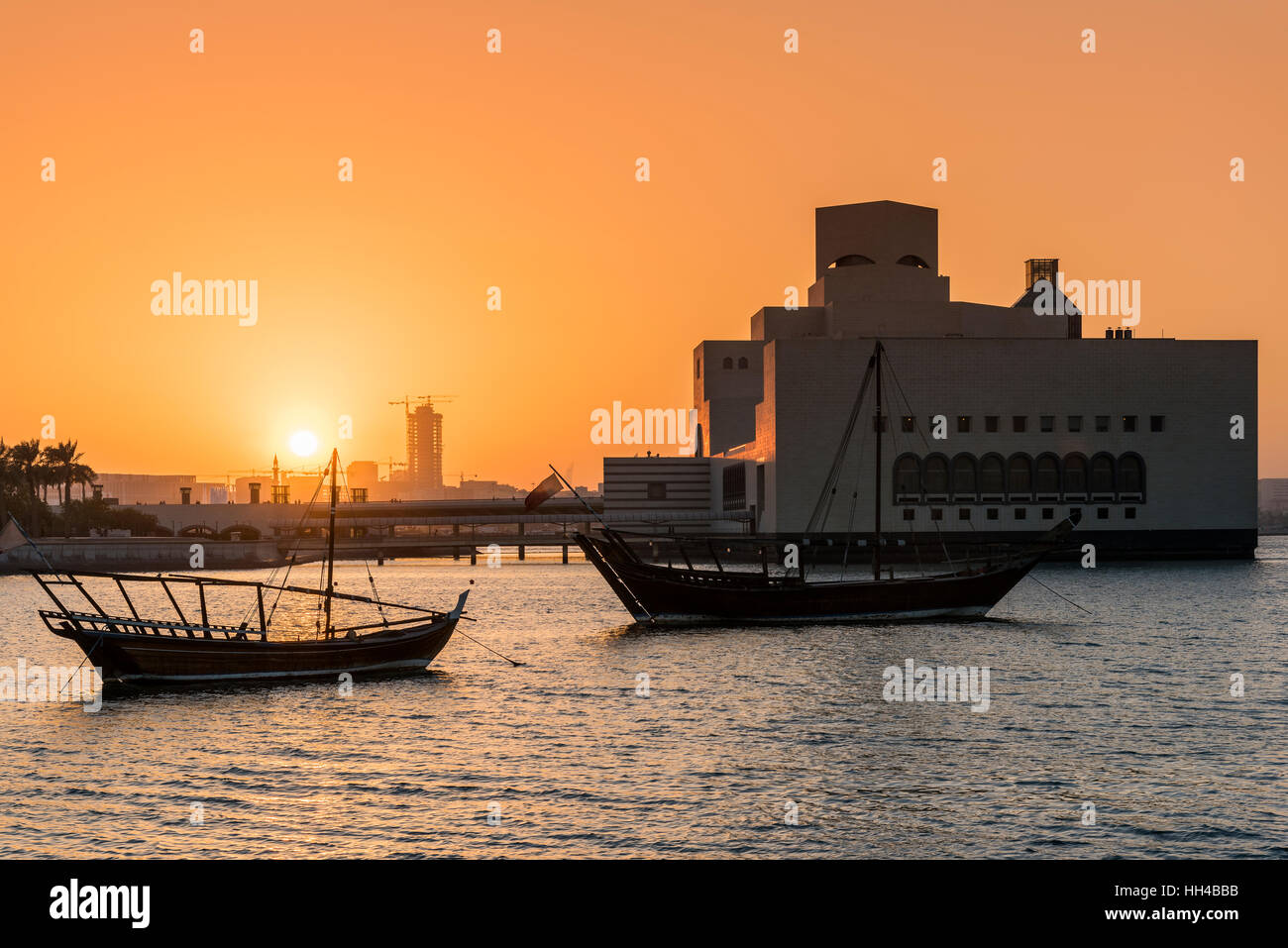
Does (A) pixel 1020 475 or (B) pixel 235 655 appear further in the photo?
(A) pixel 1020 475

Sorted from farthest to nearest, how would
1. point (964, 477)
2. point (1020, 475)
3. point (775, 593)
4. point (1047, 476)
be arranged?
point (1047, 476), point (1020, 475), point (964, 477), point (775, 593)

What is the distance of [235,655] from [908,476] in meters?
83.4

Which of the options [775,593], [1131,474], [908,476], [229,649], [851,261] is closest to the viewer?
[229,649]

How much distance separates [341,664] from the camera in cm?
4069

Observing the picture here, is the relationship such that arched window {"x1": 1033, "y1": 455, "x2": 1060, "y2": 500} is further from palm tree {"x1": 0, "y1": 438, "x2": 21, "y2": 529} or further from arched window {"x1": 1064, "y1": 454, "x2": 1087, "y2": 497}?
palm tree {"x1": 0, "y1": 438, "x2": 21, "y2": 529}

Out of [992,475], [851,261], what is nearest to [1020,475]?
[992,475]

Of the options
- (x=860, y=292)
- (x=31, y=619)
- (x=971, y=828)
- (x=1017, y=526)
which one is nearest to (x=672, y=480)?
(x=860, y=292)

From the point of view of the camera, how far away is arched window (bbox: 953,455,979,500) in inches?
4471

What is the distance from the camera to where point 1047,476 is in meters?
115

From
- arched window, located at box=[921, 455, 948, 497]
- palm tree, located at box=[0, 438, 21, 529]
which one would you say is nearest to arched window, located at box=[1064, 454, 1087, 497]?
arched window, located at box=[921, 455, 948, 497]

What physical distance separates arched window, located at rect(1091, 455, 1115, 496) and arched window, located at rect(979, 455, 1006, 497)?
29.2 feet

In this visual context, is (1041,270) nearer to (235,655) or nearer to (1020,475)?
(1020,475)

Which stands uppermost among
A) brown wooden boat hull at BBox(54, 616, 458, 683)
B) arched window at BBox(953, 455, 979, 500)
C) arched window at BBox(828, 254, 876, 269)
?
arched window at BBox(828, 254, 876, 269)
